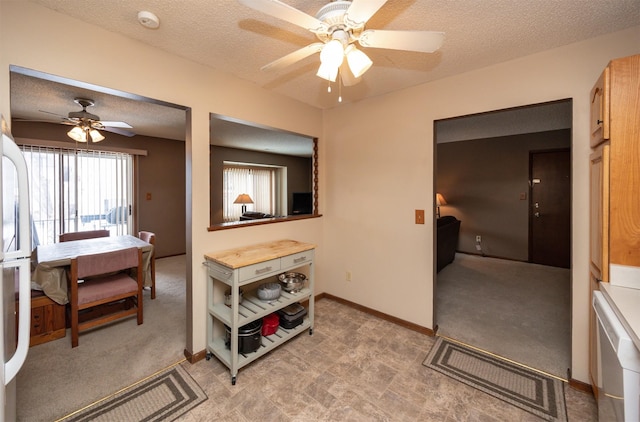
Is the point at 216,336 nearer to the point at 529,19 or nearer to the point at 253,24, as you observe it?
the point at 253,24

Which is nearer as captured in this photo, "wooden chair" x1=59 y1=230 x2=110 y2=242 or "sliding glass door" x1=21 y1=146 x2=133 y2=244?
"wooden chair" x1=59 y1=230 x2=110 y2=242

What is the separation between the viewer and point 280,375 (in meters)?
1.92

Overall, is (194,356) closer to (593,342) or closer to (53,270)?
(53,270)

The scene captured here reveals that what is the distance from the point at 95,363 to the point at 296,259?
5.76 ft

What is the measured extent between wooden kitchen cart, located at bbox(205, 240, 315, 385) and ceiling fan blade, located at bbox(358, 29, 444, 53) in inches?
62.2

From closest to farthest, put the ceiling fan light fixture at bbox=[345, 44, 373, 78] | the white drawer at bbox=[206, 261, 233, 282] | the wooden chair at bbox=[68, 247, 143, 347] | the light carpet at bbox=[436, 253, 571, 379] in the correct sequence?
the ceiling fan light fixture at bbox=[345, 44, 373, 78] < the white drawer at bbox=[206, 261, 233, 282] < the light carpet at bbox=[436, 253, 571, 379] < the wooden chair at bbox=[68, 247, 143, 347]

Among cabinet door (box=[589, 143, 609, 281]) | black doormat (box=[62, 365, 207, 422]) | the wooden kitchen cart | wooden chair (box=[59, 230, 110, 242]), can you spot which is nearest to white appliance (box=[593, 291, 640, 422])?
cabinet door (box=[589, 143, 609, 281])

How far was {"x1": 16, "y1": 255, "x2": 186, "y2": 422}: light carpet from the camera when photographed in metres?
1.67

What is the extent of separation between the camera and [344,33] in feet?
3.95

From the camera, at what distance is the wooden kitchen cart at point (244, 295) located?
1.88 m

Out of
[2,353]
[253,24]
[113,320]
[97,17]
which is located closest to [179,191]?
[113,320]

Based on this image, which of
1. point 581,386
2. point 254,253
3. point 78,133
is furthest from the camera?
point 78,133

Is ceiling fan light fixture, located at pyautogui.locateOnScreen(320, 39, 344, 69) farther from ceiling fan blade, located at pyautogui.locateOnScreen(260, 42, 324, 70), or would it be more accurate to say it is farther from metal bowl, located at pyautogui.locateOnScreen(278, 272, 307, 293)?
metal bowl, located at pyautogui.locateOnScreen(278, 272, 307, 293)

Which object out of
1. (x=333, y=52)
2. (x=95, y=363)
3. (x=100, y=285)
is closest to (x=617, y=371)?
(x=333, y=52)
